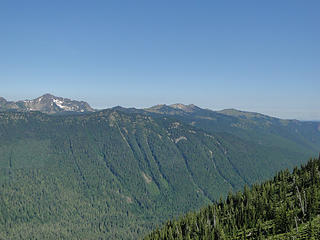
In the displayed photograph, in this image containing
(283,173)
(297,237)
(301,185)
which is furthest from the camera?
(283,173)

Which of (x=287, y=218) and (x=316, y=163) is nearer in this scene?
(x=287, y=218)

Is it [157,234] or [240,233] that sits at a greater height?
[240,233]

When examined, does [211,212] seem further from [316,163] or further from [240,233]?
[316,163]

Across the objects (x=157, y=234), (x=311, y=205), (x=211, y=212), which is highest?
(x=311, y=205)

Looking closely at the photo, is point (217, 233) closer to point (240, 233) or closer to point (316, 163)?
point (240, 233)

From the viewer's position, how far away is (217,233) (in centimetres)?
12556

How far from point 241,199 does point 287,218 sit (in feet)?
194

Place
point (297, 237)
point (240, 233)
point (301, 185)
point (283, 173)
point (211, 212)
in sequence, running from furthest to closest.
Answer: point (283, 173), point (211, 212), point (301, 185), point (240, 233), point (297, 237)

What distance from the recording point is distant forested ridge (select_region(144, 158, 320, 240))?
109 m

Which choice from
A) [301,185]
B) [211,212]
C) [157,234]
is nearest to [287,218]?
[301,185]

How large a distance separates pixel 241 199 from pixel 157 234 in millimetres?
51372

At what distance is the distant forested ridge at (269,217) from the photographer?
109000mm

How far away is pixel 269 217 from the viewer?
129125 mm

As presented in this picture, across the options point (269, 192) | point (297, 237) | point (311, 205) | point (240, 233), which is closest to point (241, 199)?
point (269, 192)
